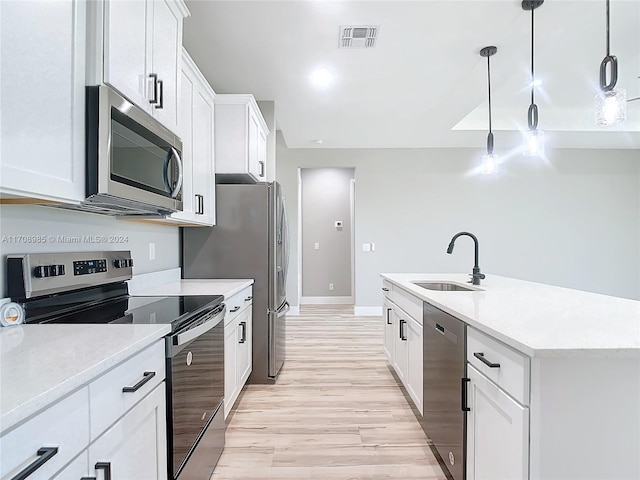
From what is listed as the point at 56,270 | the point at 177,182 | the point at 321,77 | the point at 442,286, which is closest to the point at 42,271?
the point at 56,270

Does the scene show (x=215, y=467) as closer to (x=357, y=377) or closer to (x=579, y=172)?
(x=357, y=377)

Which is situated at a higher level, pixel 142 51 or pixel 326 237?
pixel 142 51

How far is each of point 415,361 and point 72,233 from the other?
202 cm

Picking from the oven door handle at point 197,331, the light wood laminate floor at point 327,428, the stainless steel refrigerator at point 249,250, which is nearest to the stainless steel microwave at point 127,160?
the oven door handle at point 197,331

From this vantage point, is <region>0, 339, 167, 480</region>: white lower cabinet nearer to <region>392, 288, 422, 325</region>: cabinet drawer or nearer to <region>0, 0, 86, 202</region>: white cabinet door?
<region>0, 0, 86, 202</region>: white cabinet door

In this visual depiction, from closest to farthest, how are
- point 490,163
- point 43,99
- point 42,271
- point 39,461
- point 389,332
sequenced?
point 39,461
point 43,99
point 42,271
point 490,163
point 389,332

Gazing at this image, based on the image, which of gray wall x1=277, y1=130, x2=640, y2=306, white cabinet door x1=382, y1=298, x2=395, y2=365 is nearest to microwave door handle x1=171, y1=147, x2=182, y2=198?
white cabinet door x1=382, y1=298, x2=395, y2=365

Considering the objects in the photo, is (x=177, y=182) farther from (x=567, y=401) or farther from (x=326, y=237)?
(x=326, y=237)

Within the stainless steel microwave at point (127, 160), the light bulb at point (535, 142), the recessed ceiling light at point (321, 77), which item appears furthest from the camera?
the recessed ceiling light at point (321, 77)

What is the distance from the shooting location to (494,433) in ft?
4.15

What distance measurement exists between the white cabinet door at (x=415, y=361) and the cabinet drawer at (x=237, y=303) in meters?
1.17

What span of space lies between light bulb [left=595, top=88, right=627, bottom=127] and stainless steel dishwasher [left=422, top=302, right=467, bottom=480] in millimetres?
1400

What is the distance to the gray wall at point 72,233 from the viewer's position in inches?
50.9

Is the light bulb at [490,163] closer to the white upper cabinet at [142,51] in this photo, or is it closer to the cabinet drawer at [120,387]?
the white upper cabinet at [142,51]
